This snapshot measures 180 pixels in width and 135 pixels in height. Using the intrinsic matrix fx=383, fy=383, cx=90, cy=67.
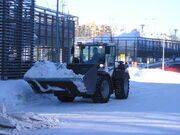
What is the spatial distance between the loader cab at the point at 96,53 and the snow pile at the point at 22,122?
6.36 metres

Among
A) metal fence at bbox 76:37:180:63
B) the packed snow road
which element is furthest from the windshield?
metal fence at bbox 76:37:180:63

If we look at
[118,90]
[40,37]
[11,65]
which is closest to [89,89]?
[118,90]

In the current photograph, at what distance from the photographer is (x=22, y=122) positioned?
9.70 meters

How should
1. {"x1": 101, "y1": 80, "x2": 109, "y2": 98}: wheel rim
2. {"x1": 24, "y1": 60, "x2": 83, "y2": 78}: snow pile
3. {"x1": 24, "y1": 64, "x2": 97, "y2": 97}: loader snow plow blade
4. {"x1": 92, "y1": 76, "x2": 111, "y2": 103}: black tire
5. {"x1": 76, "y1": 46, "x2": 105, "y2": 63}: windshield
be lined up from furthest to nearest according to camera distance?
{"x1": 76, "y1": 46, "x2": 105, "y2": 63}: windshield, {"x1": 101, "y1": 80, "x2": 109, "y2": 98}: wheel rim, {"x1": 92, "y1": 76, "x2": 111, "y2": 103}: black tire, {"x1": 24, "y1": 60, "x2": 83, "y2": 78}: snow pile, {"x1": 24, "y1": 64, "x2": 97, "y2": 97}: loader snow plow blade

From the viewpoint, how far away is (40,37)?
28500 mm

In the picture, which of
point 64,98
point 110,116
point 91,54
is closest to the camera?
point 110,116

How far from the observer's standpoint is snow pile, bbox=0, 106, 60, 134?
919cm

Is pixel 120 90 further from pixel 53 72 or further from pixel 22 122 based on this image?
pixel 22 122

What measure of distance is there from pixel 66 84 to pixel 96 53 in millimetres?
2904

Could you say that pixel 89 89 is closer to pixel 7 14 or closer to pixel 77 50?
pixel 77 50

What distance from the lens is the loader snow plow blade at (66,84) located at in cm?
1414

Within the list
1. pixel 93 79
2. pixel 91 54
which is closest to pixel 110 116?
pixel 93 79

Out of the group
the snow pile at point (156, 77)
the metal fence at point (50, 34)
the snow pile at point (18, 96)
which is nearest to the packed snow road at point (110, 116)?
the snow pile at point (18, 96)

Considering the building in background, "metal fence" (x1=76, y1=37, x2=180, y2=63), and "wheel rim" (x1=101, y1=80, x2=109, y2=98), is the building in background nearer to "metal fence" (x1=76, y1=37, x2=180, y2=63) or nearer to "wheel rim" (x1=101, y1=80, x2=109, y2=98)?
"metal fence" (x1=76, y1=37, x2=180, y2=63)
